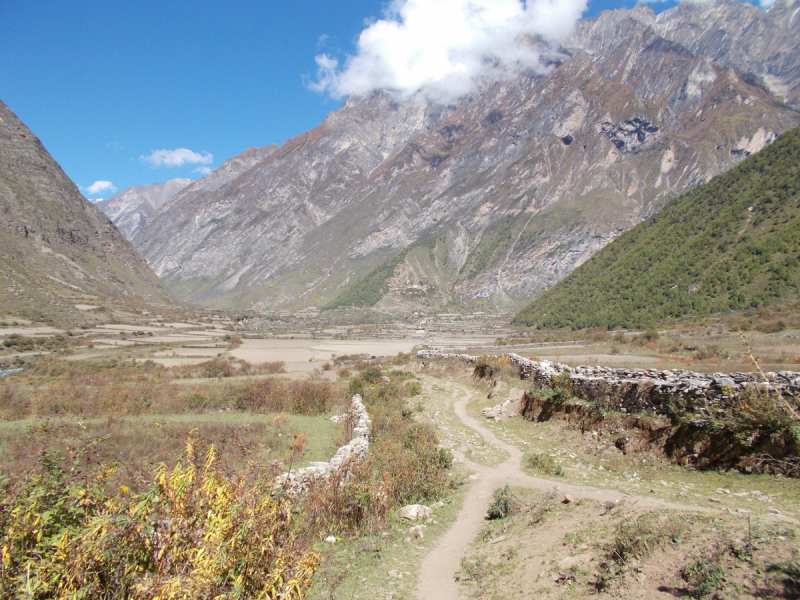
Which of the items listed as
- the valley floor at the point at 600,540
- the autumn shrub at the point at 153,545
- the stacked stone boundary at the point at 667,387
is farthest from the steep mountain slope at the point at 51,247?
the stacked stone boundary at the point at 667,387

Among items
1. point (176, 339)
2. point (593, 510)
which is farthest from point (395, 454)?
point (176, 339)

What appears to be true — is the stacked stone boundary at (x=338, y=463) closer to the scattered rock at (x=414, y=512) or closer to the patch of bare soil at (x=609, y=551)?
the scattered rock at (x=414, y=512)

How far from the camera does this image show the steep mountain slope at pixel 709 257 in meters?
35.0

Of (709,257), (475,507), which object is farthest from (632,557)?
(709,257)

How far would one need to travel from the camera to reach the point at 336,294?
197 meters

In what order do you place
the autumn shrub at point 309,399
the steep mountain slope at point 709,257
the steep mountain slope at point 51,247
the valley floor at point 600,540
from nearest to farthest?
the valley floor at point 600,540 < the autumn shrub at point 309,399 < the steep mountain slope at point 709,257 < the steep mountain slope at point 51,247

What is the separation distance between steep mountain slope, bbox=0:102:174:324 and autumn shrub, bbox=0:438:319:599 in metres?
80.4

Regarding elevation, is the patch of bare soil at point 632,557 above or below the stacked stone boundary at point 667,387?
below

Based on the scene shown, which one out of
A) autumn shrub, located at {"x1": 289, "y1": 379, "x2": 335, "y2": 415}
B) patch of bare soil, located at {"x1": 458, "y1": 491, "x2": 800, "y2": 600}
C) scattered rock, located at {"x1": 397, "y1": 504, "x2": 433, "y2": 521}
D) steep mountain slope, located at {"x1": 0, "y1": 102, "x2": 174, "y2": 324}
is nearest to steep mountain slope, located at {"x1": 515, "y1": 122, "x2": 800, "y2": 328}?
autumn shrub, located at {"x1": 289, "y1": 379, "x2": 335, "y2": 415}

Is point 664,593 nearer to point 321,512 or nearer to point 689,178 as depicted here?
point 321,512

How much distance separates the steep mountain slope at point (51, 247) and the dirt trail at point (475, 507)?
3154 inches

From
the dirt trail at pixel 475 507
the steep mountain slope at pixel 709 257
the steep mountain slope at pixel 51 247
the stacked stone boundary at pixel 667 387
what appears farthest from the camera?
the steep mountain slope at pixel 51 247

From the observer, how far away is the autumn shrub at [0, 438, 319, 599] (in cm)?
307

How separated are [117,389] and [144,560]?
1971 cm
